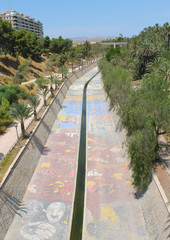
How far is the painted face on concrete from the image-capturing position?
14.8 m

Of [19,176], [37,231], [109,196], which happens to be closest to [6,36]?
[19,176]

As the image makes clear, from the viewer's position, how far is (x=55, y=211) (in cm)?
1535

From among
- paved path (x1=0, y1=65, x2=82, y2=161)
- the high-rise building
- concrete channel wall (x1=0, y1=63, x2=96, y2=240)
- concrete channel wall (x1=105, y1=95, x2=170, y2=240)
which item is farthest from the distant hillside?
the high-rise building

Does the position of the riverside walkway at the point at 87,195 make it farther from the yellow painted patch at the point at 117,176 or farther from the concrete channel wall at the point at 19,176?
the concrete channel wall at the point at 19,176

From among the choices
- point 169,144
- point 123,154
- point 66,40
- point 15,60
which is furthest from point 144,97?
point 66,40

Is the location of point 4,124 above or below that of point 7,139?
above

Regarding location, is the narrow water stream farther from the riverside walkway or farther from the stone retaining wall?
the stone retaining wall

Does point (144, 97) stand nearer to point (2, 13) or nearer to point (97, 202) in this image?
point (97, 202)

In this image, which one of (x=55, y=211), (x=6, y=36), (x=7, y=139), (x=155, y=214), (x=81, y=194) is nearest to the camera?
(x=155, y=214)

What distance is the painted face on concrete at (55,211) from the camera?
48.5 ft

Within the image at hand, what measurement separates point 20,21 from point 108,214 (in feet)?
431

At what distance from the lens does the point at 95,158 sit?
2186 centimetres

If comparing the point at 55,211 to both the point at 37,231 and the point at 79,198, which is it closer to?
the point at 37,231

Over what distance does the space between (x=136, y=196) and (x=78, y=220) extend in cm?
494
